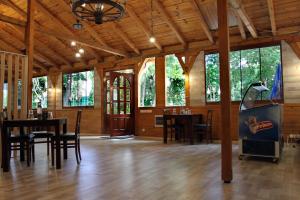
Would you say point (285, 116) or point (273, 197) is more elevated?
point (285, 116)

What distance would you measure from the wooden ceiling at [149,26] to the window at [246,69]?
0.42m

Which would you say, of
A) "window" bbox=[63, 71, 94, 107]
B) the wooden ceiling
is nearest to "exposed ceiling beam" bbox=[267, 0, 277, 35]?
the wooden ceiling

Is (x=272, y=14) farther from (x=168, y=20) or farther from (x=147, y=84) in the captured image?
(x=147, y=84)

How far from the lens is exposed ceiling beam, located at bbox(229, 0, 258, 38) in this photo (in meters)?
6.05

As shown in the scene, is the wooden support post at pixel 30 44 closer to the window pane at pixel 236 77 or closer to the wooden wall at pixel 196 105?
the wooden wall at pixel 196 105

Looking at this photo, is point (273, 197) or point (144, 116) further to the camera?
point (144, 116)

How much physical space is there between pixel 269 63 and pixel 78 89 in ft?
24.0

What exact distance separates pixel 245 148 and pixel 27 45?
16.7 feet

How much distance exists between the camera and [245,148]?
507 centimetres

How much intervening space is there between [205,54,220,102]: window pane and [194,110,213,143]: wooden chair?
513 millimetres

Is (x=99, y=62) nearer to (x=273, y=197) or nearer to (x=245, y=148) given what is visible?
(x=245, y=148)

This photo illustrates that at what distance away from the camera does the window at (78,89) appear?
11.0 metres

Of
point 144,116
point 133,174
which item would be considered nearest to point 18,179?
point 133,174

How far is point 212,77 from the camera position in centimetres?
830
